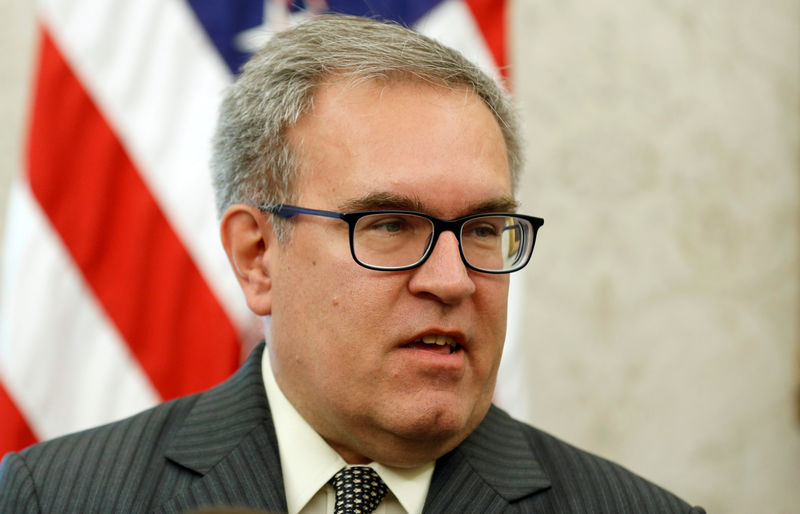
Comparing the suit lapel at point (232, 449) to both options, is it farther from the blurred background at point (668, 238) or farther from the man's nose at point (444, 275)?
the blurred background at point (668, 238)

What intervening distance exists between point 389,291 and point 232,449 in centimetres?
48

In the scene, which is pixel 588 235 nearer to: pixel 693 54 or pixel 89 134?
pixel 693 54

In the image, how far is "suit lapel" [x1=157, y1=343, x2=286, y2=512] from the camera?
1.70 metres

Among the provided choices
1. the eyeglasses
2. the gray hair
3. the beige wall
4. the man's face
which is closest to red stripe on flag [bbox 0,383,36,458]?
the gray hair

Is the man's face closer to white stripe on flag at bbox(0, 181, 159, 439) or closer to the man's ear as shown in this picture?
the man's ear

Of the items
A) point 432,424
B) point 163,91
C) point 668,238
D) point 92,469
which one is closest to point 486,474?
point 432,424

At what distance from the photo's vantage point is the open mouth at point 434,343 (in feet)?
5.32

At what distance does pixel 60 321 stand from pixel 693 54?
2.55 meters

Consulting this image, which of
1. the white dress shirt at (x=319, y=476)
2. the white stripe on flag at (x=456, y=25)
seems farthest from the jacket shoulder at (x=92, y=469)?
the white stripe on flag at (x=456, y=25)

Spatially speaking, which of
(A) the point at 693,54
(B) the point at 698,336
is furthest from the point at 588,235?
(A) the point at 693,54

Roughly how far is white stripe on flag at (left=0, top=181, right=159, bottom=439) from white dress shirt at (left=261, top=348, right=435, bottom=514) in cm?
104

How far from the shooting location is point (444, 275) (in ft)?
5.19

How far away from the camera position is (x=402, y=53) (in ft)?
5.79

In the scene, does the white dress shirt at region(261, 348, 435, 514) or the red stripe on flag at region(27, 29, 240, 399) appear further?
the red stripe on flag at region(27, 29, 240, 399)
